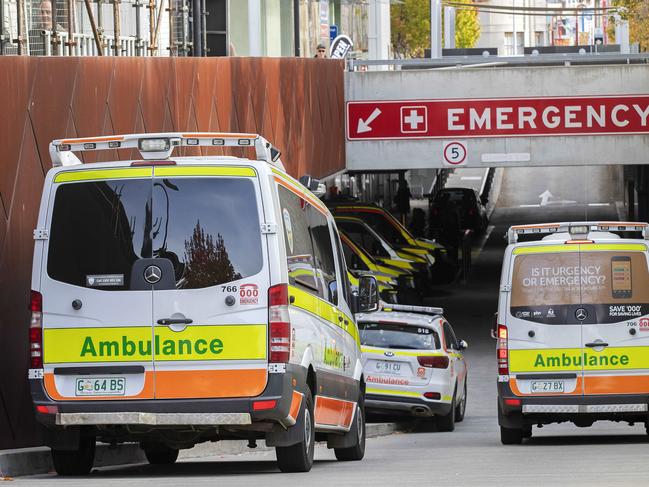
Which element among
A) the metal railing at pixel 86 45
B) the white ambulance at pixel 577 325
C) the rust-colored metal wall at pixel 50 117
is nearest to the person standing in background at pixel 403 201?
the metal railing at pixel 86 45

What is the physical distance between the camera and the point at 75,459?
1072 centimetres

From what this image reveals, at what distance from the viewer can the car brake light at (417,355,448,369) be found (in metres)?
19.5

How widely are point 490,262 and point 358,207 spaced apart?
45.9 feet

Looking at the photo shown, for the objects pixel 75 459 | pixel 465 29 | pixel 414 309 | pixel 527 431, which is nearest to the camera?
pixel 75 459

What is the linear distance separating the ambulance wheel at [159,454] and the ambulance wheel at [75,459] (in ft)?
4.21

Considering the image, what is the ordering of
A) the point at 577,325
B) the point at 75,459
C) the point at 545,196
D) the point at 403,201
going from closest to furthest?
the point at 75,459
the point at 577,325
the point at 403,201
the point at 545,196

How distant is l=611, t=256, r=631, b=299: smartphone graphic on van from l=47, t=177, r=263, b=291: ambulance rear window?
19.4ft

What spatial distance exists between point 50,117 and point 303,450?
3.19 meters

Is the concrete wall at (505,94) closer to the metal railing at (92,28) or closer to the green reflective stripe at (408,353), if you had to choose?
the metal railing at (92,28)

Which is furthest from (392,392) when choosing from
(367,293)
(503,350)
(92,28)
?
(367,293)

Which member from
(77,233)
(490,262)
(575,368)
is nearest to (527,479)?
(77,233)

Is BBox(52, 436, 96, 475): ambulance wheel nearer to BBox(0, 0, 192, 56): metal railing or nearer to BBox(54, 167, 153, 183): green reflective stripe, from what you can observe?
BBox(54, 167, 153, 183): green reflective stripe

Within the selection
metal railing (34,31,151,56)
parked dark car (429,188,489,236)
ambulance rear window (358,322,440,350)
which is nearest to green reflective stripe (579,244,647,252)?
ambulance rear window (358,322,440,350)

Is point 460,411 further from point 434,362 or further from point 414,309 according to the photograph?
point 434,362
